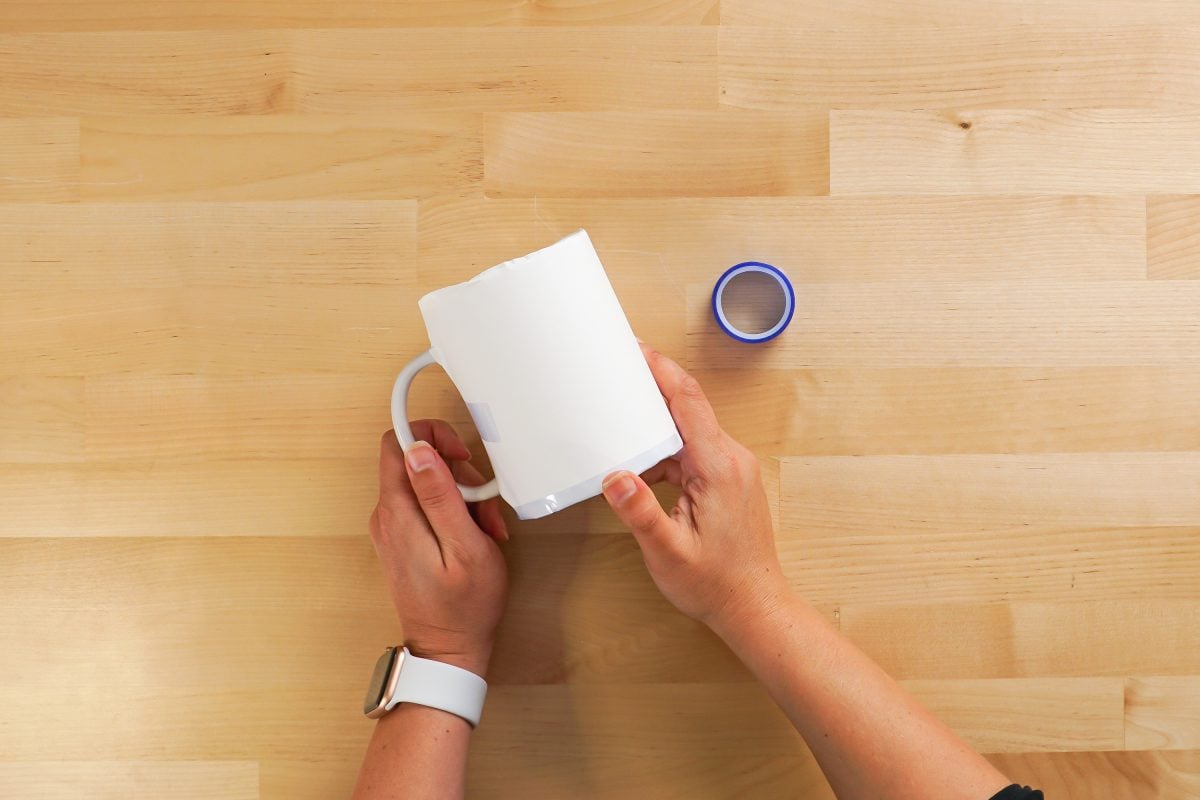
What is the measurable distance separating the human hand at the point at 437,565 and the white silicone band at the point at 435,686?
2 cm

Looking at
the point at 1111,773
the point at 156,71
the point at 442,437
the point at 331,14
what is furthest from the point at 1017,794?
the point at 156,71

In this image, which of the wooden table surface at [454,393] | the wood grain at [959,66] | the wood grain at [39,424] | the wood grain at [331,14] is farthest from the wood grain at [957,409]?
the wood grain at [39,424]

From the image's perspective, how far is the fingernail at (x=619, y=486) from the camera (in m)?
0.77

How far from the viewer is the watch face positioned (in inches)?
37.3

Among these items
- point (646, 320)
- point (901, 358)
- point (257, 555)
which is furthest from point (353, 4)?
point (901, 358)

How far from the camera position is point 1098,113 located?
103 cm

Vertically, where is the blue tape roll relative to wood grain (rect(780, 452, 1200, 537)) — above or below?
above

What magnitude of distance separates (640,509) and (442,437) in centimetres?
29

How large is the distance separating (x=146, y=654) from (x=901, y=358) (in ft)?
3.11

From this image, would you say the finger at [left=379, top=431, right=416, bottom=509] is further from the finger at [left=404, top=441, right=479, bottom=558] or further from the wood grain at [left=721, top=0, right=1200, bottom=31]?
the wood grain at [left=721, top=0, right=1200, bottom=31]

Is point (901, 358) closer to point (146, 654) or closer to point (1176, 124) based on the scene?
point (1176, 124)

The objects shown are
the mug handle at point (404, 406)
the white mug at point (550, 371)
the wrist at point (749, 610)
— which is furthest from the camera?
the wrist at point (749, 610)

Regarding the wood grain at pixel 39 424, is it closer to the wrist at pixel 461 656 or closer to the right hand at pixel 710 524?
the wrist at pixel 461 656

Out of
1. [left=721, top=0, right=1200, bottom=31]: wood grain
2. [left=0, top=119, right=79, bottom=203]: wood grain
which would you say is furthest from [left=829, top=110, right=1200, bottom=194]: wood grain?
[left=0, top=119, right=79, bottom=203]: wood grain
